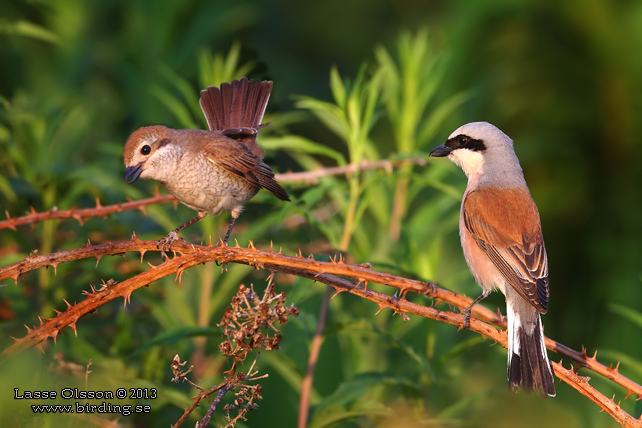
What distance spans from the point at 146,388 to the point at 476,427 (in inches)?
74.5

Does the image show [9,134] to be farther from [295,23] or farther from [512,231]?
[295,23]

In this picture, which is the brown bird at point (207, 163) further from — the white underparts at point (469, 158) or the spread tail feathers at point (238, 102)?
the white underparts at point (469, 158)

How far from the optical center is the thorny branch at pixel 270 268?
2.41m

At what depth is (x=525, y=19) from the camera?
24.5 feet

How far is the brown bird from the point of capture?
3.73 metres

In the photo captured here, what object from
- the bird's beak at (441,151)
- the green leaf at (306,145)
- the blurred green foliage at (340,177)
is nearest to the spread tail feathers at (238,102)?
the blurred green foliage at (340,177)

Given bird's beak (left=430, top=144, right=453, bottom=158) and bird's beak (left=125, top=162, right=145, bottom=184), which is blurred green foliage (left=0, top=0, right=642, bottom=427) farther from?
bird's beak (left=125, top=162, right=145, bottom=184)

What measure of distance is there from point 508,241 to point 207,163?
1.74 metres

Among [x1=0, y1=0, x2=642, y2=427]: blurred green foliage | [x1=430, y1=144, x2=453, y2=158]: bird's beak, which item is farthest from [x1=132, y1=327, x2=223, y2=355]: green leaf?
[x1=430, y1=144, x2=453, y2=158]: bird's beak

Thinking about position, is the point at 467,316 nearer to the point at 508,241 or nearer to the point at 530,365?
the point at 530,365

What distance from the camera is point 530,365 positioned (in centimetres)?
317

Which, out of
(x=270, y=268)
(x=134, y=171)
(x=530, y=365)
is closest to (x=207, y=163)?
(x=134, y=171)

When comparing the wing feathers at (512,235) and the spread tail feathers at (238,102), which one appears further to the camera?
the spread tail feathers at (238,102)

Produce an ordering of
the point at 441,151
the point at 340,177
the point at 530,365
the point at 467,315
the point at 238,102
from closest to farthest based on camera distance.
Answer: the point at 467,315, the point at 530,365, the point at 441,151, the point at 238,102, the point at 340,177
